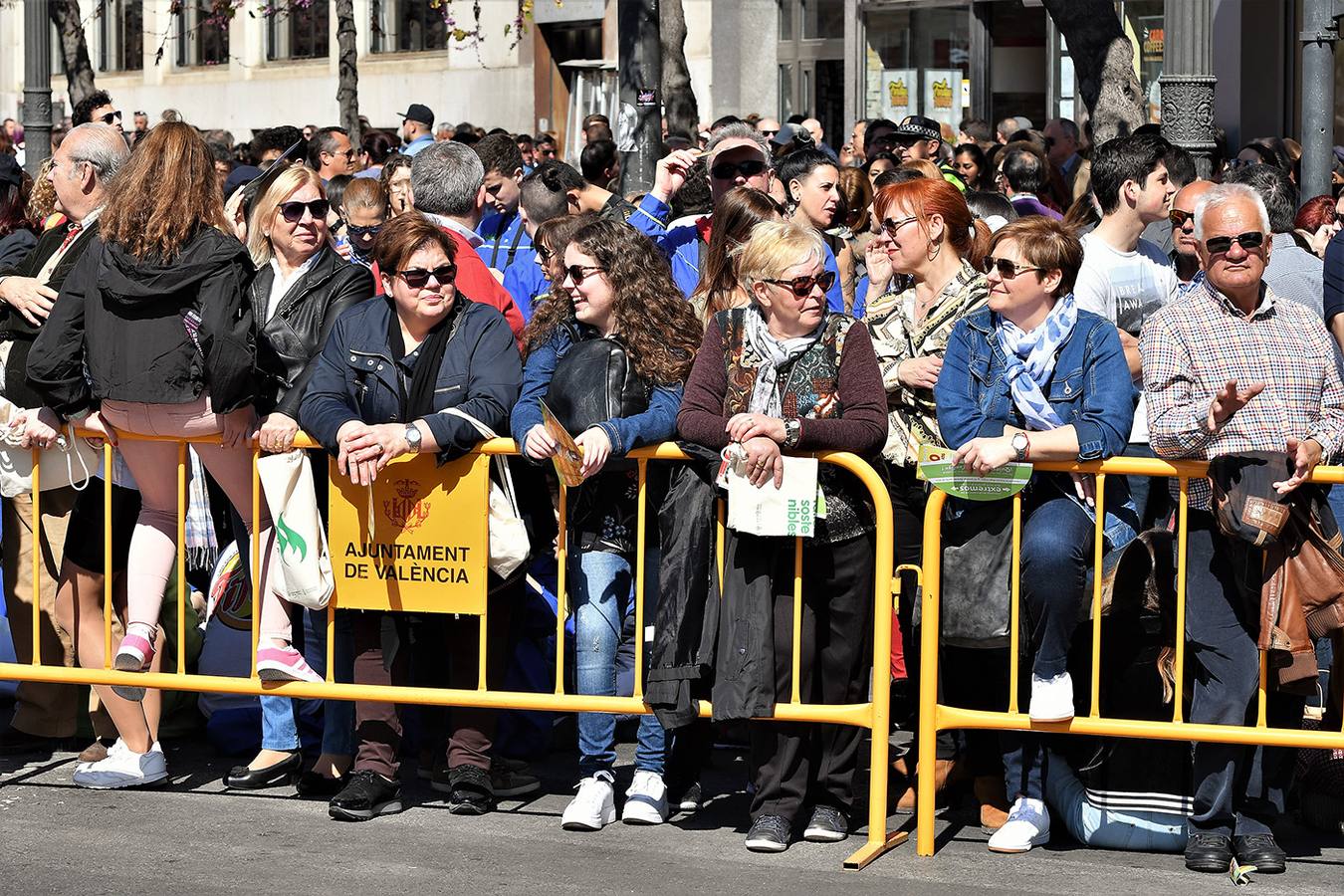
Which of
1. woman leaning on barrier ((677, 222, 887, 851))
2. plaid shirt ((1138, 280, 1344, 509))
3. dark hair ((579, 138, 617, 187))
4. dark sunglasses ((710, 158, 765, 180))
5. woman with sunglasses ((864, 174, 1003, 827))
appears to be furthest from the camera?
dark hair ((579, 138, 617, 187))

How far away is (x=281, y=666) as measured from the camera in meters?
6.47

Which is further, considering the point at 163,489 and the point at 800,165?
the point at 800,165

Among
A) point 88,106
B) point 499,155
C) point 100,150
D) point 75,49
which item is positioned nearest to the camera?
point 100,150

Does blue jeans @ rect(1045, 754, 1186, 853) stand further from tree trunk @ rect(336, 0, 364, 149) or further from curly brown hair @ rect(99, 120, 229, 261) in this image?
tree trunk @ rect(336, 0, 364, 149)

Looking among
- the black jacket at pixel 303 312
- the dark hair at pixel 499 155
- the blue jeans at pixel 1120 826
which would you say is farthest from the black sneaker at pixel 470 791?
the dark hair at pixel 499 155

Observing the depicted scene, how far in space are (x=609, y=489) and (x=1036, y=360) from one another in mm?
1423

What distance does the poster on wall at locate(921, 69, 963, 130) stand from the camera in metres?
25.6

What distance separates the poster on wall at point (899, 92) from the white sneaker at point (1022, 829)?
20.3 metres

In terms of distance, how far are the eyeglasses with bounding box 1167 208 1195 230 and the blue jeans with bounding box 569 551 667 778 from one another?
253 centimetres

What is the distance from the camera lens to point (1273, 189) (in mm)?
8391

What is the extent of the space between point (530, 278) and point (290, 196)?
1944 millimetres

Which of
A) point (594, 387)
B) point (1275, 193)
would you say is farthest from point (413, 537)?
point (1275, 193)

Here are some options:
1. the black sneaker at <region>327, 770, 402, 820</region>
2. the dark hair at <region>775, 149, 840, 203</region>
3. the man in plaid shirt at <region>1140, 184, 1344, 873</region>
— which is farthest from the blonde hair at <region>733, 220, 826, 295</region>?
the dark hair at <region>775, 149, 840, 203</region>

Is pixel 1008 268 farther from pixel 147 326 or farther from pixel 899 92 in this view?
pixel 899 92
